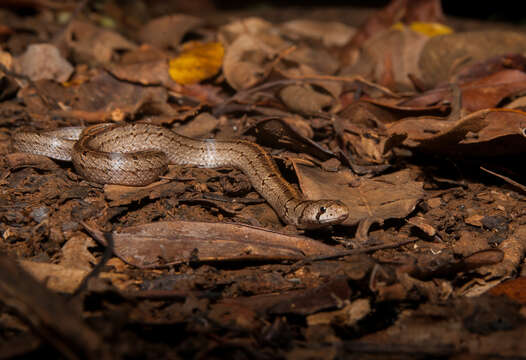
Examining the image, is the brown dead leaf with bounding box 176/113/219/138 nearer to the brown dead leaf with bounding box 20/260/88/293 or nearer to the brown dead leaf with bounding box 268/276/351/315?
the brown dead leaf with bounding box 20/260/88/293

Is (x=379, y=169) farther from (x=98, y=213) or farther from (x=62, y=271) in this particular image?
(x=62, y=271)

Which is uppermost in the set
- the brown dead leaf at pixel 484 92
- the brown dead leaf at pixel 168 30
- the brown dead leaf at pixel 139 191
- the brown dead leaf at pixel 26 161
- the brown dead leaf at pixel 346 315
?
the brown dead leaf at pixel 168 30

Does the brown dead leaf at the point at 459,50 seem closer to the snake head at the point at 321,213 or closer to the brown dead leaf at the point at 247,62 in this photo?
the brown dead leaf at the point at 247,62

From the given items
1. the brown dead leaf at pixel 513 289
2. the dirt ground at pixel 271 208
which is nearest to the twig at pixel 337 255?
the dirt ground at pixel 271 208

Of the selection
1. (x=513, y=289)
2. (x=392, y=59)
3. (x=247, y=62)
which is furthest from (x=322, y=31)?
(x=513, y=289)

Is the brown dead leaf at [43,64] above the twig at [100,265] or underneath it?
above

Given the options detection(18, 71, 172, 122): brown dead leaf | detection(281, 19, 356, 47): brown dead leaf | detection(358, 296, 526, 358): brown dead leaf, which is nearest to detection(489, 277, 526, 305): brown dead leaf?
detection(358, 296, 526, 358): brown dead leaf

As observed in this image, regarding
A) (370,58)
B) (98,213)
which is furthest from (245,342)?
(370,58)
